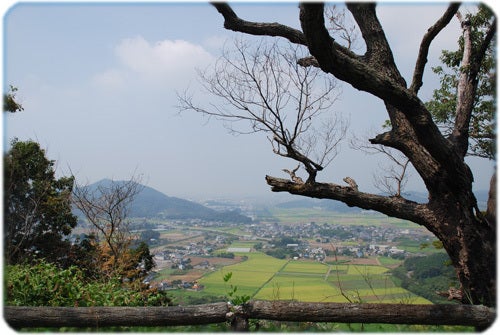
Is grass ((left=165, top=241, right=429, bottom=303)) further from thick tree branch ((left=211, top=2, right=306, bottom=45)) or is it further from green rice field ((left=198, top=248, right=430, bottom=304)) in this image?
thick tree branch ((left=211, top=2, right=306, bottom=45))

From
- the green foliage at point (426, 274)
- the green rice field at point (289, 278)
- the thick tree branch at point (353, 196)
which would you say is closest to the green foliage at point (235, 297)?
the green rice field at point (289, 278)

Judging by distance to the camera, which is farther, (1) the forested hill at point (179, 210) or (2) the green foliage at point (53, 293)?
(1) the forested hill at point (179, 210)

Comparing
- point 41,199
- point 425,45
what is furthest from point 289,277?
point 425,45

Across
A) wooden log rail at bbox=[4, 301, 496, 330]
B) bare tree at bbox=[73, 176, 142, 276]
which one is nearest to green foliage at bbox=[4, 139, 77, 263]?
bare tree at bbox=[73, 176, 142, 276]

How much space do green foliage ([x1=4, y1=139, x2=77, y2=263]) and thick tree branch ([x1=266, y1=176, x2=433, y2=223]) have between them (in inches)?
300

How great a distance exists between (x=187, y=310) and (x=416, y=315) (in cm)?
182

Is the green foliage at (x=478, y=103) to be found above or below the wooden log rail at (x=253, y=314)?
above

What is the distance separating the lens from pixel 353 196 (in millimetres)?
3975

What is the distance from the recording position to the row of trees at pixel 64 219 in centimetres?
902

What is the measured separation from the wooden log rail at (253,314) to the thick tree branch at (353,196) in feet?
3.32

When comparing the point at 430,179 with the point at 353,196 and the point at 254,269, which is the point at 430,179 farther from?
the point at 254,269

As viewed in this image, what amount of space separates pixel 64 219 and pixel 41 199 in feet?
3.05

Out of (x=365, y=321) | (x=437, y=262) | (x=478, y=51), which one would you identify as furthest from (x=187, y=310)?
(x=437, y=262)

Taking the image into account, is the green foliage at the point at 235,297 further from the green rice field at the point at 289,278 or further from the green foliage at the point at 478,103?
the green foliage at the point at 478,103
